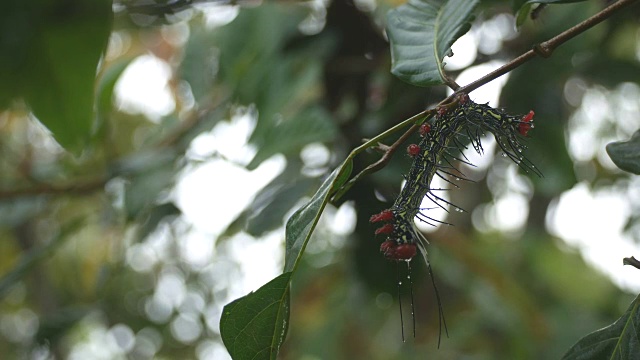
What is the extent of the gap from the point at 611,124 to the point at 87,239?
79.4 inches

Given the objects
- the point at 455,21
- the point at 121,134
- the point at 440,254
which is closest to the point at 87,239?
the point at 121,134

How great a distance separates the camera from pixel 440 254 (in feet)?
5.67

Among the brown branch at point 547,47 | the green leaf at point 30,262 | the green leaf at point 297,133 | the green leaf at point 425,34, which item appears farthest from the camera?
the green leaf at point 30,262

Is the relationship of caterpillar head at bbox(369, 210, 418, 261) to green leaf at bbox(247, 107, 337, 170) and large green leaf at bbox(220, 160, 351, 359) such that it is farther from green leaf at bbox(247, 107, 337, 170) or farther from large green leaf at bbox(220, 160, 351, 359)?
green leaf at bbox(247, 107, 337, 170)

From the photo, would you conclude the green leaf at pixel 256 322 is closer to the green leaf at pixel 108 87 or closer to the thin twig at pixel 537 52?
the thin twig at pixel 537 52

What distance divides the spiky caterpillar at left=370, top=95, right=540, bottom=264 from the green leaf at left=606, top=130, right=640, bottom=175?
12 centimetres

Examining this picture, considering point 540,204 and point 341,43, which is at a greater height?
point 341,43

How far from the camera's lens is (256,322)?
56cm

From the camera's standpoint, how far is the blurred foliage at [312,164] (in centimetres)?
61

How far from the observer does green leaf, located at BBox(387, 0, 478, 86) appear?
635 mm

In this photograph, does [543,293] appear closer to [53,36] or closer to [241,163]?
[241,163]

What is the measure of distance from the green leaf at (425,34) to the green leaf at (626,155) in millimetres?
169

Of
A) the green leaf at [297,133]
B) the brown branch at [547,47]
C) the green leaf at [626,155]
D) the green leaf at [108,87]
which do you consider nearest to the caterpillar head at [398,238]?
the brown branch at [547,47]

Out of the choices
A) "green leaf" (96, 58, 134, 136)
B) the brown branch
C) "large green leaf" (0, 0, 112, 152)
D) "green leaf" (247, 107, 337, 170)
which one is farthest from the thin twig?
"green leaf" (96, 58, 134, 136)
